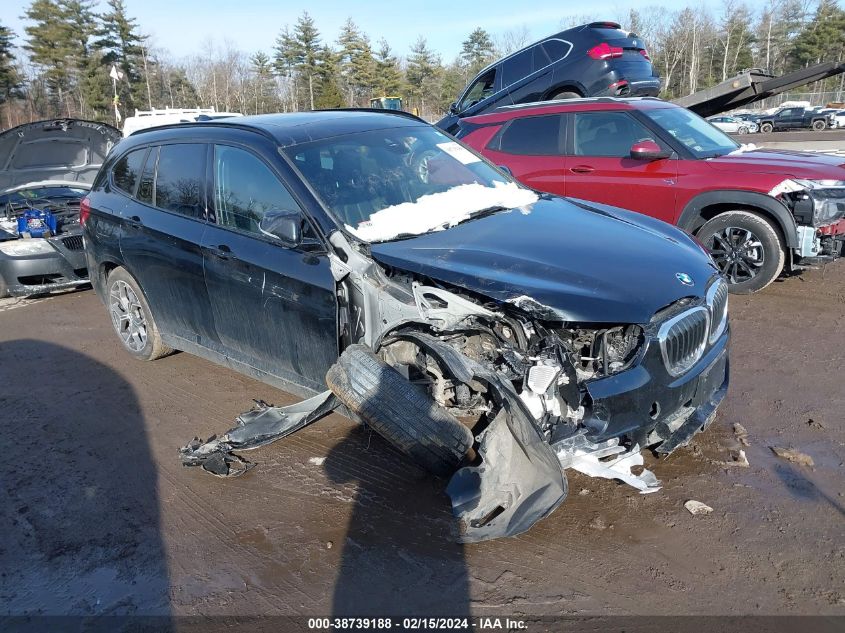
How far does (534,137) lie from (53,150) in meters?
6.37

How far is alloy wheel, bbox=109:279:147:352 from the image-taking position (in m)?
5.29

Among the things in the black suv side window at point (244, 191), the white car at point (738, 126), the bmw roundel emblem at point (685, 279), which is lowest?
the bmw roundel emblem at point (685, 279)

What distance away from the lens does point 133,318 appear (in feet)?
17.6

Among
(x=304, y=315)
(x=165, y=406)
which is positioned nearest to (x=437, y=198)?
(x=304, y=315)

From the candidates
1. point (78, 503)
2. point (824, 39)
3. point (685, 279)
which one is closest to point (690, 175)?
point (685, 279)

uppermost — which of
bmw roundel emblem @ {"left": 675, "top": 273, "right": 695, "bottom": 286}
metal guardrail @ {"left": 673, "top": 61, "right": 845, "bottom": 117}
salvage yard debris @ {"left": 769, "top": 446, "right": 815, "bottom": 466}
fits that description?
metal guardrail @ {"left": 673, "top": 61, "right": 845, "bottom": 117}

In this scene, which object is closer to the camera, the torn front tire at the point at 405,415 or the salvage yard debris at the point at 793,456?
the torn front tire at the point at 405,415

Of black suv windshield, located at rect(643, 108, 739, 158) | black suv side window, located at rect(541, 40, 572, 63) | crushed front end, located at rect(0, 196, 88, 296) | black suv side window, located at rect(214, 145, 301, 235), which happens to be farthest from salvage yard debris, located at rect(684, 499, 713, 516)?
black suv side window, located at rect(541, 40, 572, 63)

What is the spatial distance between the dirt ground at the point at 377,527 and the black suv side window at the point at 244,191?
1.39m

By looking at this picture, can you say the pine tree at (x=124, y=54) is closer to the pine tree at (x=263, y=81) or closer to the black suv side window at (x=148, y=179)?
the pine tree at (x=263, y=81)

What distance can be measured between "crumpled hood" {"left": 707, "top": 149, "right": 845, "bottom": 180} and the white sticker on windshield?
9.52 ft

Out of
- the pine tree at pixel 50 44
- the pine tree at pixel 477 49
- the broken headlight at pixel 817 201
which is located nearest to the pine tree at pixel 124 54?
the pine tree at pixel 50 44

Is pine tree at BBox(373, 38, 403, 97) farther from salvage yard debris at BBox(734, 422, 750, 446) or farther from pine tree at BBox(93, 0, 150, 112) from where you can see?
salvage yard debris at BBox(734, 422, 750, 446)

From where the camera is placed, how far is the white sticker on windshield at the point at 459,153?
15.0 feet
